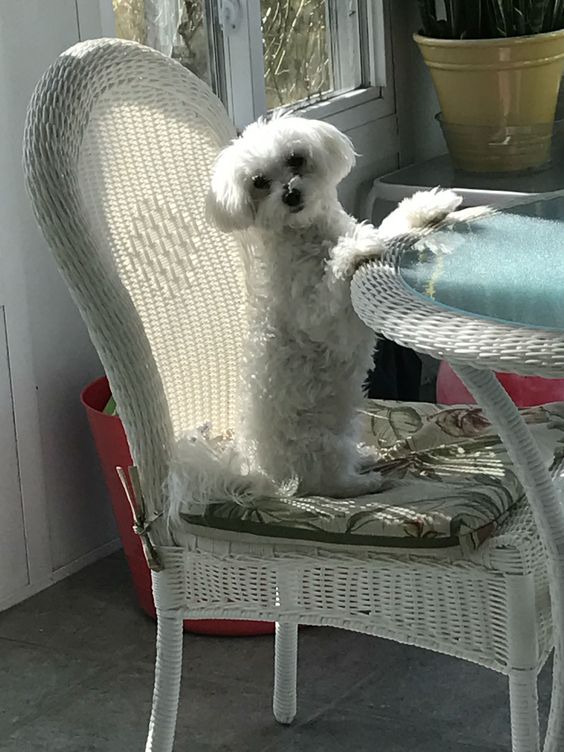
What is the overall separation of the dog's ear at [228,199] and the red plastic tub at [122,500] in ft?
2.00

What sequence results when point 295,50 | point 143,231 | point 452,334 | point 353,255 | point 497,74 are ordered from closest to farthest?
point 452,334
point 353,255
point 143,231
point 497,74
point 295,50

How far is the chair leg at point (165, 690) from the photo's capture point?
73.8 inches

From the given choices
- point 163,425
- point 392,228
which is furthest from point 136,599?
point 392,228

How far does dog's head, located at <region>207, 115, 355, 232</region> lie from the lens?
1753 mm

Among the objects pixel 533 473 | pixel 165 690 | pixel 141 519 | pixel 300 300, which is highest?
pixel 300 300

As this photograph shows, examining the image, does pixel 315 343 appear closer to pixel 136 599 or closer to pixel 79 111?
pixel 79 111

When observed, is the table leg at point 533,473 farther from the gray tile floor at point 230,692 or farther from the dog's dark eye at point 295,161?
the gray tile floor at point 230,692

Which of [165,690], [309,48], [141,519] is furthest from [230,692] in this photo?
[309,48]

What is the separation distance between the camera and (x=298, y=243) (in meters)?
1.78

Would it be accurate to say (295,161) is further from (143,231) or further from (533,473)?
(533,473)

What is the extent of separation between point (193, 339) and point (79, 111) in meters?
0.40

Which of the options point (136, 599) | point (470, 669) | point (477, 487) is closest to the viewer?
point (477, 487)

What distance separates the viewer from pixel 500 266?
1.67 meters

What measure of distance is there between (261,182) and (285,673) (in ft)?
2.67
